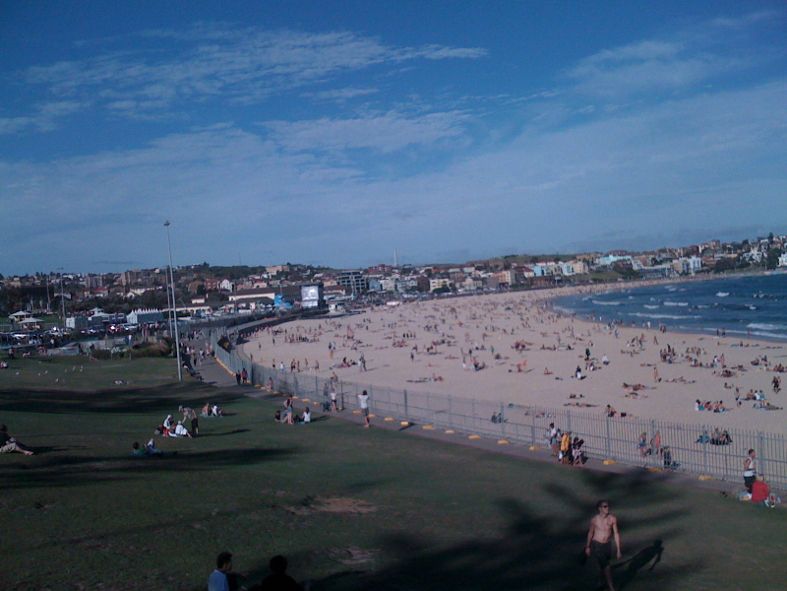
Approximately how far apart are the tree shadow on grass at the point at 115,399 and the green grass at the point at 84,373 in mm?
1964

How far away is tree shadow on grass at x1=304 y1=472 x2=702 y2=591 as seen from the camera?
8.26 m

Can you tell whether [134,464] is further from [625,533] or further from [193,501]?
[625,533]

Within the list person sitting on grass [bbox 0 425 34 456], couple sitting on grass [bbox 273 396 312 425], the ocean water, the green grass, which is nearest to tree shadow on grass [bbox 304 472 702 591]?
person sitting on grass [bbox 0 425 34 456]

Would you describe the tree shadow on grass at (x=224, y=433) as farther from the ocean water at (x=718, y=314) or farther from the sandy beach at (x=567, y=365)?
the ocean water at (x=718, y=314)

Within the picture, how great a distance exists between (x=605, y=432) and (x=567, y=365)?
22814 mm

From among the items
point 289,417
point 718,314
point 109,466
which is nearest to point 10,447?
point 109,466

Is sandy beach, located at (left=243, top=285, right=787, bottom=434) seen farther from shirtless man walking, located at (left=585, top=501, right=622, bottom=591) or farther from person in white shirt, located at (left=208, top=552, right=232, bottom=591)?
person in white shirt, located at (left=208, top=552, right=232, bottom=591)

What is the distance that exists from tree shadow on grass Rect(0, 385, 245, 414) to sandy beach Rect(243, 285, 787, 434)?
9570mm

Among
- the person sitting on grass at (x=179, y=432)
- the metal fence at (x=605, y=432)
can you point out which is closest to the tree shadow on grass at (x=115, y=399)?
the metal fence at (x=605, y=432)

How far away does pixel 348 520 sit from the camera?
10.8 metres

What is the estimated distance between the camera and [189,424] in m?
19.8

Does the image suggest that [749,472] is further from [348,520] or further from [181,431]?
[181,431]

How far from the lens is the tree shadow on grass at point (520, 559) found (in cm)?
826

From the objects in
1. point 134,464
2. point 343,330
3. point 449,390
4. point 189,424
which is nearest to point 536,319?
point 343,330
